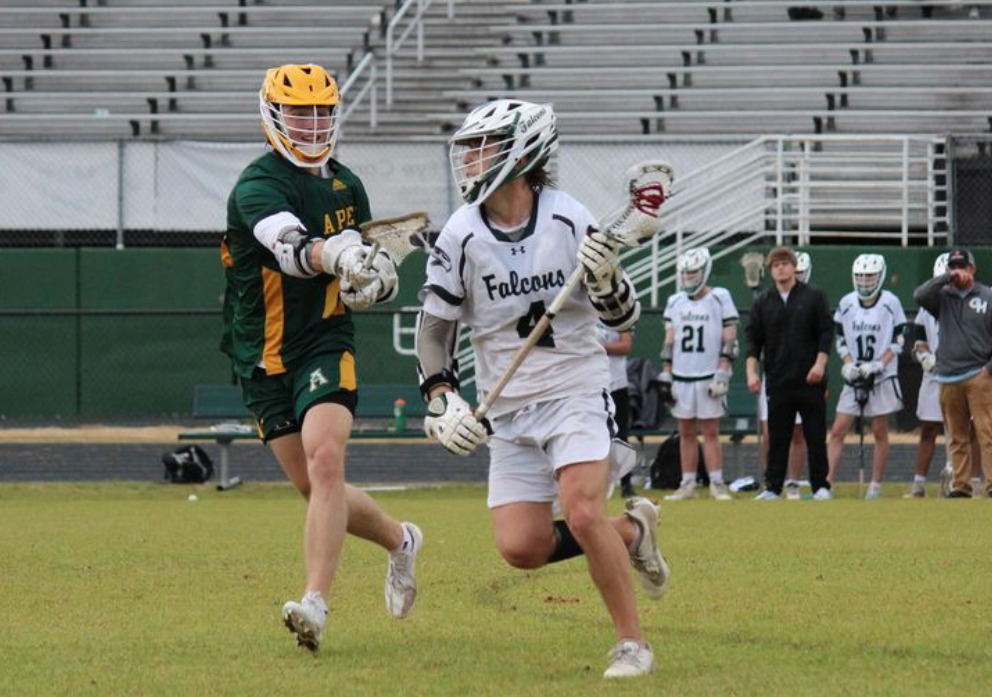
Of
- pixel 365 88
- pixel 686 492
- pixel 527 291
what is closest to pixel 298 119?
pixel 527 291

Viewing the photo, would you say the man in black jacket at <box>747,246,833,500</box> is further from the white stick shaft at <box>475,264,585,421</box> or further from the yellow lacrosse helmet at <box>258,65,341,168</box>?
the white stick shaft at <box>475,264,585,421</box>

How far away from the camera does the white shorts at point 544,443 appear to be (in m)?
6.27

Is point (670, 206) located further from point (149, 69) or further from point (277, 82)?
point (277, 82)

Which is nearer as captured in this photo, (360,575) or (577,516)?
(577,516)

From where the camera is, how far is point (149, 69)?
28125 mm

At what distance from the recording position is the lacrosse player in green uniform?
6.86 m

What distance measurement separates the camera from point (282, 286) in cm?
710

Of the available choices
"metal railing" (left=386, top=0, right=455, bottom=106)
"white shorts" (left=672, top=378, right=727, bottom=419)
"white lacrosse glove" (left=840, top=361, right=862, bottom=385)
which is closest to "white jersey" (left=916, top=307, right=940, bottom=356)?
"white lacrosse glove" (left=840, top=361, right=862, bottom=385)

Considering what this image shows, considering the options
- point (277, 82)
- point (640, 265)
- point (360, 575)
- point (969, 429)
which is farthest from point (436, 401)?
point (640, 265)

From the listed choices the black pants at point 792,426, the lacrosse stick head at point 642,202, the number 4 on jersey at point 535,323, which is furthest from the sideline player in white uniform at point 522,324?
the black pants at point 792,426

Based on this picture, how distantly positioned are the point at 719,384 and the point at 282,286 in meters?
8.96

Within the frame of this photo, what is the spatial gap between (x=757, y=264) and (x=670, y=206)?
294 inches

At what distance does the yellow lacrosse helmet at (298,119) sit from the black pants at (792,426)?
8625 mm

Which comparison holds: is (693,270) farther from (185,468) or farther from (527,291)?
(527,291)
